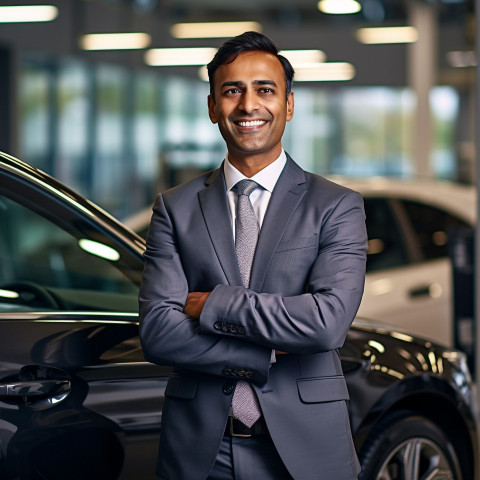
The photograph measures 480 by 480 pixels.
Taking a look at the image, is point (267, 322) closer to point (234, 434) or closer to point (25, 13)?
point (234, 434)

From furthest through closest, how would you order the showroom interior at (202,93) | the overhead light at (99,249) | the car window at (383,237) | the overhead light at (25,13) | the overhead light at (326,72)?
the overhead light at (326,72)
the overhead light at (25,13)
the showroom interior at (202,93)
the car window at (383,237)
the overhead light at (99,249)

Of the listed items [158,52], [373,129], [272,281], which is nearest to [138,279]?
[272,281]

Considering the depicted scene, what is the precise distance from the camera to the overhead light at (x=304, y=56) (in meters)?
18.2

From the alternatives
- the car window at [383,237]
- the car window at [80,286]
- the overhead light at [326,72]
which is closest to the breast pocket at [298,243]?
the car window at [80,286]

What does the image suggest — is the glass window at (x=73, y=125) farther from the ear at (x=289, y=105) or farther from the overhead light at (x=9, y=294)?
the ear at (x=289, y=105)

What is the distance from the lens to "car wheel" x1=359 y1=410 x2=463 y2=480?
3.21 m

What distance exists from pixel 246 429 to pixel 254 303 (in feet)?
1.07

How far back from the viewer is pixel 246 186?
2438 millimetres

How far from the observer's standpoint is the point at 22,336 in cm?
252

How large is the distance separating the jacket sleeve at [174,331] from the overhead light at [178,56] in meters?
14.3

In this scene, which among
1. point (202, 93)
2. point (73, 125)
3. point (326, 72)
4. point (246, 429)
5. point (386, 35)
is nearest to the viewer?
point (246, 429)

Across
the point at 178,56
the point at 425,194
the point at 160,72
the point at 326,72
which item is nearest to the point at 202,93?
the point at 160,72

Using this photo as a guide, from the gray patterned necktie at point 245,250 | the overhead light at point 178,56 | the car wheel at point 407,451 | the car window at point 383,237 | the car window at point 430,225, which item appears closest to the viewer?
the gray patterned necktie at point 245,250

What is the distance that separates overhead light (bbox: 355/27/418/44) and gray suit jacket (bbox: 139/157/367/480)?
13.5 m
